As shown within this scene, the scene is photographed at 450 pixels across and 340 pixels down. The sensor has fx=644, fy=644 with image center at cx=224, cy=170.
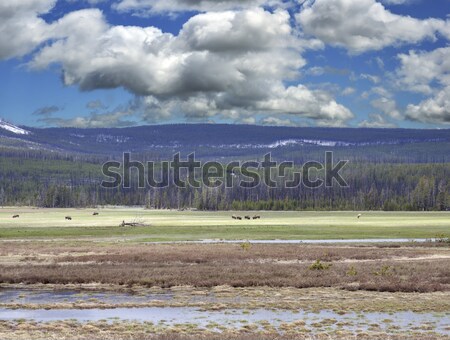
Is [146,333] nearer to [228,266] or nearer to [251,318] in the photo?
[251,318]

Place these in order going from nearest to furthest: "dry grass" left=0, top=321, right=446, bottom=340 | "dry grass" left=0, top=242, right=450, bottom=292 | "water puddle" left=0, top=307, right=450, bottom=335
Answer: "dry grass" left=0, top=321, right=446, bottom=340 < "water puddle" left=0, top=307, right=450, bottom=335 < "dry grass" left=0, top=242, right=450, bottom=292

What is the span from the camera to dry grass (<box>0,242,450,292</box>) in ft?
138

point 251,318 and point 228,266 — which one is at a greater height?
point 228,266

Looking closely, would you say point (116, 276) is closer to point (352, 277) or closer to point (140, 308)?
point (140, 308)

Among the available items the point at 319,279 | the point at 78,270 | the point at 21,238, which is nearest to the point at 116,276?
the point at 78,270

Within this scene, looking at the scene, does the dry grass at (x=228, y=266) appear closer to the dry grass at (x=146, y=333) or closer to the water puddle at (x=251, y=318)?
the water puddle at (x=251, y=318)

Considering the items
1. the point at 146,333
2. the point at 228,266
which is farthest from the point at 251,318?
the point at 228,266

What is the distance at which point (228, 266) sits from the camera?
1976 inches

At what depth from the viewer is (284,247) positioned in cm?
6838

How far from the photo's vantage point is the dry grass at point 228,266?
42062 mm

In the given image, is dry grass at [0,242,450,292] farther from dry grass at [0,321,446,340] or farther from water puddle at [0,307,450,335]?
dry grass at [0,321,446,340]

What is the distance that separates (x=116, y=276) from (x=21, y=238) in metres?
44.8

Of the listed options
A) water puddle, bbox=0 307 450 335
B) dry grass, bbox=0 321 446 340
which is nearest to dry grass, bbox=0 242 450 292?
water puddle, bbox=0 307 450 335

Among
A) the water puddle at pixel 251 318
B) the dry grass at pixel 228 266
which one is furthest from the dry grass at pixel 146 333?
the dry grass at pixel 228 266
